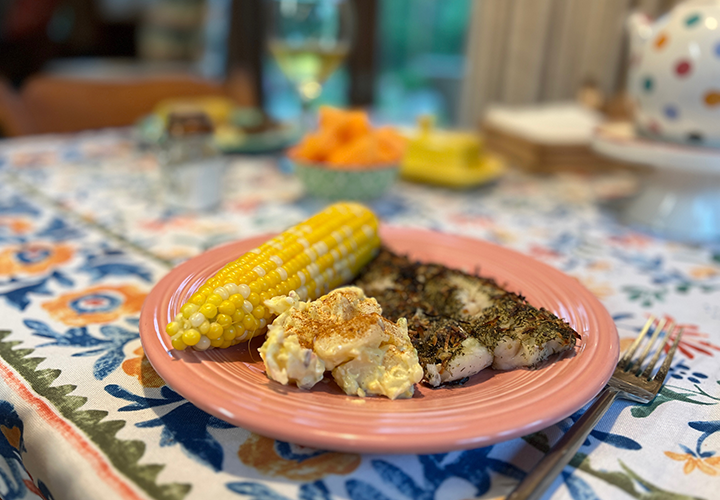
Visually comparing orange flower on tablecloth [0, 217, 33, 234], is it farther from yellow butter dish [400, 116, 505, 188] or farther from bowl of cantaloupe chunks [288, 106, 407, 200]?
yellow butter dish [400, 116, 505, 188]

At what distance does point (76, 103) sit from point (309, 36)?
129 cm

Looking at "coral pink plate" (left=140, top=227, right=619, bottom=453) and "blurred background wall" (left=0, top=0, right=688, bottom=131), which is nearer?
"coral pink plate" (left=140, top=227, right=619, bottom=453)

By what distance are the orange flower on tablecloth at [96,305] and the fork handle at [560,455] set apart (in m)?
0.48

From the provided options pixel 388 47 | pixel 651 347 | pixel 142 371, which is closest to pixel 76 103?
pixel 142 371

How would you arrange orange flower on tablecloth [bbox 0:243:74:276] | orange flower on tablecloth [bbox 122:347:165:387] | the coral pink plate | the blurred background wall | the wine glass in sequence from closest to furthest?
1. the coral pink plate
2. orange flower on tablecloth [bbox 122:347:165:387]
3. orange flower on tablecloth [bbox 0:243:74:276]
4. the wine glass
5. the blurred background wall

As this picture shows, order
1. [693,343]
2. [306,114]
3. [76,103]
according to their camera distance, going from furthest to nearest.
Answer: [76,103], [306,114], [693,343]

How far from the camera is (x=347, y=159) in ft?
3.21

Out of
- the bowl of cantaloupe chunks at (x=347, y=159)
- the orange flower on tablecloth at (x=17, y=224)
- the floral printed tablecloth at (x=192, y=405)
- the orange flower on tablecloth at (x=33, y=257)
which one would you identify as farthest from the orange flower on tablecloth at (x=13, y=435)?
the bowl of cantaloupe chunks at (x=347, y=159)

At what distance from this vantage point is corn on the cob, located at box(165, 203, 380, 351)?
Result: 445 mm

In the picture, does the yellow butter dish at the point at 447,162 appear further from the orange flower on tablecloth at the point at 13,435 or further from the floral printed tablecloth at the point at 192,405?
the orange flower on tablecloth at the point at 13,435

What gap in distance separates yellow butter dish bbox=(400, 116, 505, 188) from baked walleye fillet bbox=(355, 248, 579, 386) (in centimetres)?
61

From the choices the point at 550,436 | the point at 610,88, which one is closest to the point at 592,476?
the point at 550,436

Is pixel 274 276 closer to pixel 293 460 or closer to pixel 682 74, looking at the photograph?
pixel 293 460

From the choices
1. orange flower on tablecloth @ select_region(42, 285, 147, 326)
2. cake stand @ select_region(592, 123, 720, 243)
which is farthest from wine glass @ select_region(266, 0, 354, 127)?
orange flower on tablecloth @ select_region(42, 285, 147, 326)
